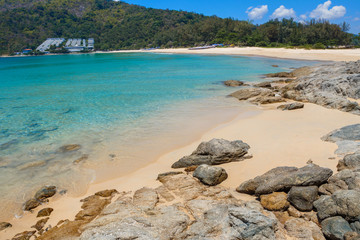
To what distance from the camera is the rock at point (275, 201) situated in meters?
4.98

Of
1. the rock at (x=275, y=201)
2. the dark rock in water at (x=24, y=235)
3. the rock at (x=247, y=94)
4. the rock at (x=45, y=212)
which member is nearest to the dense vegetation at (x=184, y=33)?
the rock at (x=247, y=94)

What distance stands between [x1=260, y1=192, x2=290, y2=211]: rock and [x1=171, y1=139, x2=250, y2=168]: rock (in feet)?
7.59

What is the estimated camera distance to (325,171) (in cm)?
549

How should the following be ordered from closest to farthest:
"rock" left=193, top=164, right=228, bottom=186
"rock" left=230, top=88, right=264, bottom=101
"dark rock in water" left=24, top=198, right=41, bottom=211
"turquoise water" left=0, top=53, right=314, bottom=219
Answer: "dark rock in water" left=24, top=198, right=41, bottom=211 < "rock" left=193, top=164, right=228, bottom=186 < "turquoise water" left=0, top=53, right=314, bottom=219 < "rock" left=230, top=88, right=264, bottom=101

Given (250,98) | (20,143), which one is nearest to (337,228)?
(20,143)

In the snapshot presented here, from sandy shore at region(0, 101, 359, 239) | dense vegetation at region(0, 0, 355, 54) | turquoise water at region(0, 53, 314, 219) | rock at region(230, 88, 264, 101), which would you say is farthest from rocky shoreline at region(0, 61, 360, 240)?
dense vegetation at region(0, 0, 355, 54)

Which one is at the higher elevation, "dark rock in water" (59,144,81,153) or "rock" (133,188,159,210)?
"rock" (133,188,159,210)

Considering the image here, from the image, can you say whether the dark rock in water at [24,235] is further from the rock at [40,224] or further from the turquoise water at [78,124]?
the turquoise water at [78,124]

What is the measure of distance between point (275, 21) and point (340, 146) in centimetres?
11449

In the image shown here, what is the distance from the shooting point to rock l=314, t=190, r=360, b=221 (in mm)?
4191

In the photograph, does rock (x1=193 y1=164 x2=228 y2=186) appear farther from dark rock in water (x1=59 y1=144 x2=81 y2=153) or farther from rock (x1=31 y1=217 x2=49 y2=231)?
dark rock in water (x1=59 y1=144 x2=81 y2=153)

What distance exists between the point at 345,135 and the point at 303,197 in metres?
4.64

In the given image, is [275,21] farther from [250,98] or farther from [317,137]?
[317,137]

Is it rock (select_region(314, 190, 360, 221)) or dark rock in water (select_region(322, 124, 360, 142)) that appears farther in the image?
dark rock in water (select_region(322, 124, 360, 142))
